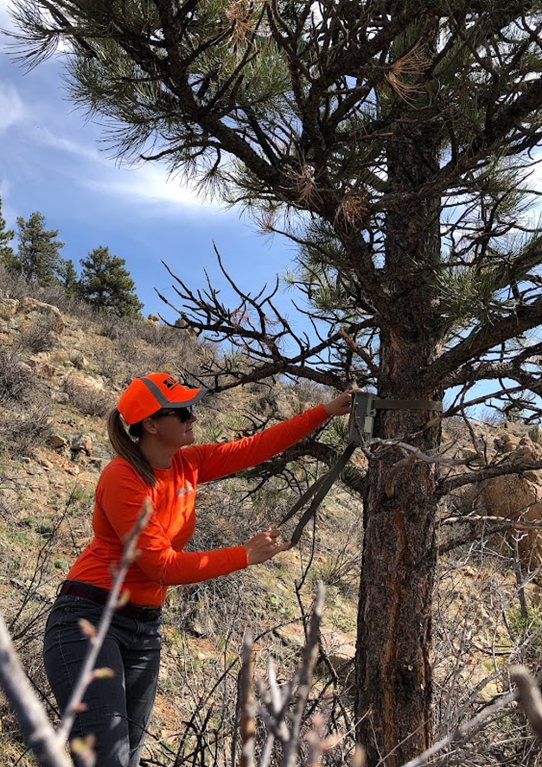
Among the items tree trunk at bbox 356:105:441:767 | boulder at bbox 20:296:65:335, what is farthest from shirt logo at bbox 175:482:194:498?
boulder at bbox 20:296:65:335

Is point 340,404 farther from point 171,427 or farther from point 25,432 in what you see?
point 25,432

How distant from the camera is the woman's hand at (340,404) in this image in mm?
2881

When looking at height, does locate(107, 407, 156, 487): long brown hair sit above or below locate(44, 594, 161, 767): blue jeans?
above

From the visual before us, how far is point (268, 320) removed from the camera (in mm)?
3910

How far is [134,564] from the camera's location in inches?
88.1

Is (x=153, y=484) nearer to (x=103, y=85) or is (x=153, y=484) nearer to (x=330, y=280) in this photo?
(x=103, y=85)

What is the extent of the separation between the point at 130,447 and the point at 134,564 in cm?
47

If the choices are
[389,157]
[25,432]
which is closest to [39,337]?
[25,432]

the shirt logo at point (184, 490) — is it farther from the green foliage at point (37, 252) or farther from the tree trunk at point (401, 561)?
the green foliage at point (37, 252)

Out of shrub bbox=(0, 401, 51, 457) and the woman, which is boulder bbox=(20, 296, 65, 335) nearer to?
shrub bbox=(0, 401, 51, 457)

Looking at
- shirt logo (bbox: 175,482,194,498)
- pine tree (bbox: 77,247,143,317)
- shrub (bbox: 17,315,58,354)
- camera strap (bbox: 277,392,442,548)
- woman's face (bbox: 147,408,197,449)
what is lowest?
shirt logo (bbox: 175,482,194,498)

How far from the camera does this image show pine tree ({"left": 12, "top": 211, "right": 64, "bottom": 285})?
23.1 m

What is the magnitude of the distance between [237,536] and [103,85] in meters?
5.73

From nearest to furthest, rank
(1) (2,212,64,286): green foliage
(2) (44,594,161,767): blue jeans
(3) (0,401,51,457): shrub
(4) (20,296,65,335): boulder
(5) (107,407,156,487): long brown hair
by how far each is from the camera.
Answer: (2) (44,594,161,767): blue jeans < (5) (107,407,156,487): long brown hair < (3) (0,401,51,457): shrub < (4) (20,296,65,335): boulder < (1) (2,212,64,286): green foliage
